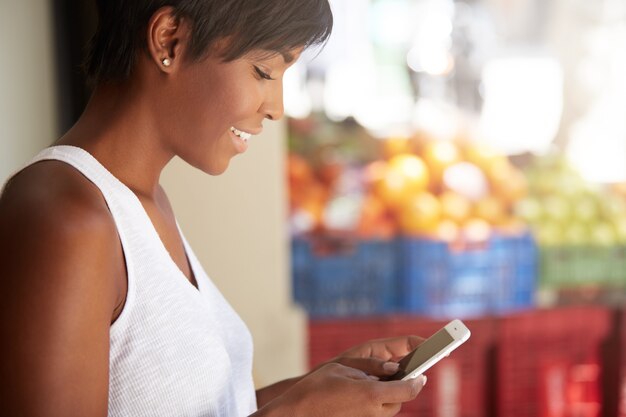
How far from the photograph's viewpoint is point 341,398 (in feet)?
2.98

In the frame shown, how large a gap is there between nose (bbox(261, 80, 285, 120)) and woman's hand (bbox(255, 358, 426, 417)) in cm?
34

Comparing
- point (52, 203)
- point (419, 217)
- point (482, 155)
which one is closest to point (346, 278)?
point (419, 217)

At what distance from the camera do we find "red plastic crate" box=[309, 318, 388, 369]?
2.86 meters

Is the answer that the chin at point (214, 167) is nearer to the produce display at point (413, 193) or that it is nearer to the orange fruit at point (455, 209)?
the produce display at point (413, 193)

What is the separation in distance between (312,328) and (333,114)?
855 millimetres

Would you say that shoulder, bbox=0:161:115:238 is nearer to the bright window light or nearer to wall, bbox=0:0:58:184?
wall, bbox=0:0:58:184

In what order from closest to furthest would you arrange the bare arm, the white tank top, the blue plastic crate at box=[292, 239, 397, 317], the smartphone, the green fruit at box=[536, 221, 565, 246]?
1. the bare arm
2. the white tank top
3. the smartphone
4. the blue plastic crate at box=[292, 239, 397, 317]
5. the green fruit at box=[536, 221, 565, 246]

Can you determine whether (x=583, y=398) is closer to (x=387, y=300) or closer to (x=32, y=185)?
(x=387, y=300)

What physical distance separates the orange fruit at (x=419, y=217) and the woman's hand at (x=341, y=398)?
2.16 metres

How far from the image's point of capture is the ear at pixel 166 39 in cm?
94

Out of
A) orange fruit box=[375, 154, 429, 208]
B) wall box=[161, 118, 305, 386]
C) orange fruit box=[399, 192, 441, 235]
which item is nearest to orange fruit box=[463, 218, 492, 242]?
orange fruit box=[399, 192, 441, 235]

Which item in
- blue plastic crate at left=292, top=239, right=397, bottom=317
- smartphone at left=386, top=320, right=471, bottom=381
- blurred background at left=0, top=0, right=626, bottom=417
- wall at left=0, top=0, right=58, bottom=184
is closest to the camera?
smartphone at left=386, top=320, right=471, bottom=381

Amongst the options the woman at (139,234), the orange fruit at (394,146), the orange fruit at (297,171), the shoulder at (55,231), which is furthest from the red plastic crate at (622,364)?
the shoulder at (55,231)

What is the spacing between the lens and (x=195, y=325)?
98 cm
